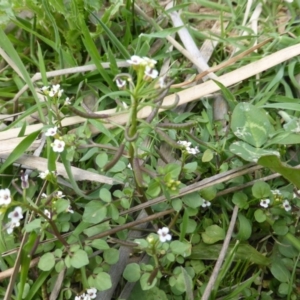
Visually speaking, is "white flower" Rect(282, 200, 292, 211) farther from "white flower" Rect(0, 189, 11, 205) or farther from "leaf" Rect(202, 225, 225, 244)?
"white flower" Rect(0, 189, 11, 205)

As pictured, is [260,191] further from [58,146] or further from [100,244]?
[58,146]

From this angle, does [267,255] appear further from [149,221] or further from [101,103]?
[101,103]

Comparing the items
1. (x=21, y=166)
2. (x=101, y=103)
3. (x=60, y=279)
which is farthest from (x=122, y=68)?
(x=60, y=279)

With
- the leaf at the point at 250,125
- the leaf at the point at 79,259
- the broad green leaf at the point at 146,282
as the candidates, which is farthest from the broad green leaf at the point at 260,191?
the leaf at the point at 79,259

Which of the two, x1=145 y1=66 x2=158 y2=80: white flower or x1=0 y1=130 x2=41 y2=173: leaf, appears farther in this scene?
x1=0 y1=130 x2=41 y2=173: leaf

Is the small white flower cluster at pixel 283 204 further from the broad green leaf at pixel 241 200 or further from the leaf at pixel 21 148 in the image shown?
the leaf at pixel 21 148

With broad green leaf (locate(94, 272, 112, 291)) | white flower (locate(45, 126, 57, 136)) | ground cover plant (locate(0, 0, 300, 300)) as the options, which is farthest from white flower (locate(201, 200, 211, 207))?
white flower (locate(45, 126, 57, 136))

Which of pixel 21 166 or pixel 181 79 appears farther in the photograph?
pixel 181 79

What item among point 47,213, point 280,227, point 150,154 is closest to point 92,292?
point 47,213
